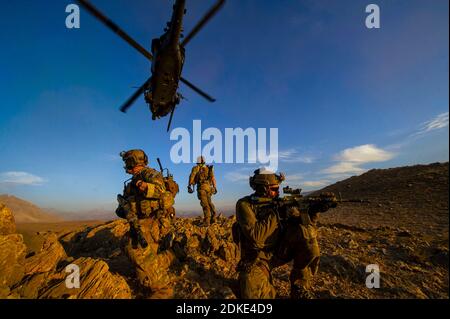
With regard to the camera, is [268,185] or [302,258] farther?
[268,185]

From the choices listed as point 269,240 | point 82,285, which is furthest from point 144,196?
point 269,240

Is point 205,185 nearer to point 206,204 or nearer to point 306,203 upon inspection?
point 206,204

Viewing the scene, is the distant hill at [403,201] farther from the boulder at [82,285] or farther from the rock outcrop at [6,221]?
the rock outcrop at [6,221]

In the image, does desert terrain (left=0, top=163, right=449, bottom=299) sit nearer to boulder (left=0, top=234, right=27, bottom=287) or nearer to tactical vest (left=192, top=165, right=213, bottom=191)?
boulder (left=0, top=234, right=27, bottom=287)

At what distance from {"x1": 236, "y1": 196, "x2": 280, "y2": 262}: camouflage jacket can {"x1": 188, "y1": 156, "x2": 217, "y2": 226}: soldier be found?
576cm

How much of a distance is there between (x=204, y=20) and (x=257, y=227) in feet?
17.3

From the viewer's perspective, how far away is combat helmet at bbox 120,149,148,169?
4.88m

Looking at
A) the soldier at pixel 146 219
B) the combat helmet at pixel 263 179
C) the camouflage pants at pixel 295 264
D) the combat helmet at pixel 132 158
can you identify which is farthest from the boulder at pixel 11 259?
the combat helmet at pixel 263 179

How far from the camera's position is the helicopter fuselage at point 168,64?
18.3ft

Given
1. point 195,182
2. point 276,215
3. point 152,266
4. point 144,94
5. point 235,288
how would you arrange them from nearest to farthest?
point 235,288
point 276,215
point 152,266
point 144,94
point 195,182
